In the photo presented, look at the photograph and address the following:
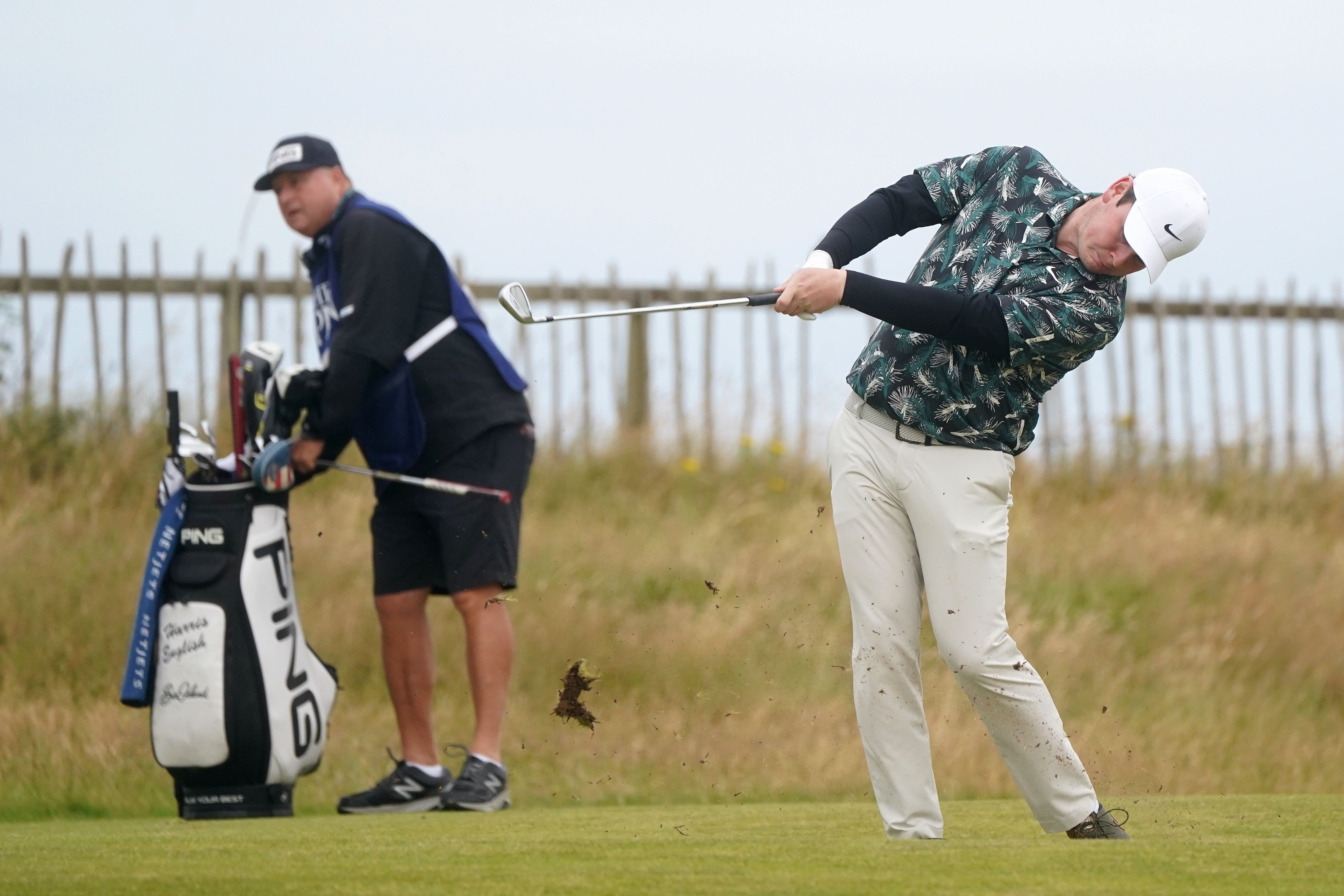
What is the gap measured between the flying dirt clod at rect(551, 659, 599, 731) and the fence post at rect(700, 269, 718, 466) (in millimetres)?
5395

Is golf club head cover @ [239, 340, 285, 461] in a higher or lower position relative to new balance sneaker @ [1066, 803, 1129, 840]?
higher

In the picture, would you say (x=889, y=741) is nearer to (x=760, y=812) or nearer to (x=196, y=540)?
(x=760, y=812)

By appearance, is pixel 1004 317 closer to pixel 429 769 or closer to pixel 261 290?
pixel 429 769

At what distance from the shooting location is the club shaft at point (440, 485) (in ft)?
17.1

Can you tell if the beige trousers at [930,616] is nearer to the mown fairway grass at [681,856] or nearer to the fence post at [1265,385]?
the mown fairway grass at [681,856]

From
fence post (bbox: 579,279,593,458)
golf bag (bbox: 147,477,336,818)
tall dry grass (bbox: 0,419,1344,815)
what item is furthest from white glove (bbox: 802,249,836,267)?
fence post (bbox: 579,279,593,458)

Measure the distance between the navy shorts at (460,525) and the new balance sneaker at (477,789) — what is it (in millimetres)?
556

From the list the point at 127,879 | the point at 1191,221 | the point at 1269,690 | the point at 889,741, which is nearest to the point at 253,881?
the point at 127,879

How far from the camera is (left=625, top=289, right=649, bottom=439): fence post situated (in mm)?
10602

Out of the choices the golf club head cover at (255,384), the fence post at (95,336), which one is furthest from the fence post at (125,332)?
the golf club head cover at (255,384)

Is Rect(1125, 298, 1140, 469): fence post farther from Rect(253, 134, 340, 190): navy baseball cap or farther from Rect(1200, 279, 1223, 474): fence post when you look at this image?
Rect(253, 134, 340, 190): navy baseball cap

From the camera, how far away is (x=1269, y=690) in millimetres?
8211

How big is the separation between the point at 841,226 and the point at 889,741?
1264 millimetres

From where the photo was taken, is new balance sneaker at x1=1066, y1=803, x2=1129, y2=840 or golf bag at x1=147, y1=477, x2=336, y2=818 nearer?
new balance sneaker at x1=1066, y1=803, x2=1129, y2=840
